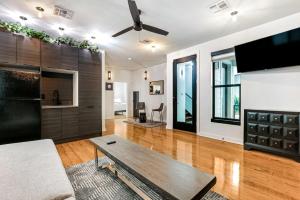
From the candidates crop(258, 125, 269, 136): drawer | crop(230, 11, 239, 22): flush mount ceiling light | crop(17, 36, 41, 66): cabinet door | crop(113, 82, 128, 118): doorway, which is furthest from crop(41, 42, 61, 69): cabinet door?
crop(113, 82, 128, 118): doorway

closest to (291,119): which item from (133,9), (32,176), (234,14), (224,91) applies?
(224,91)

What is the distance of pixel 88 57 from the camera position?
4.45 m

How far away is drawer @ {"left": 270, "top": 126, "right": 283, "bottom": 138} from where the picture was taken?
9.87ft

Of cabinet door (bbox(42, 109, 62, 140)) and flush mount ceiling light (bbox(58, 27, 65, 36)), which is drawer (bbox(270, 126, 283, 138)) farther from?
flush mount ceiling light (bbox(58, 27, 65, 36))

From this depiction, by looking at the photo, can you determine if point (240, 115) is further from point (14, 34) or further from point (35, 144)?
point (14, 34)

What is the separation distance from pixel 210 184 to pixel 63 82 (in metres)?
4.41

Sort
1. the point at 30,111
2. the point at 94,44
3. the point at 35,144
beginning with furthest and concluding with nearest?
the point at 94,44
the point at 30,111
the point at 35,144

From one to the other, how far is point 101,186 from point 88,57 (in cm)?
356

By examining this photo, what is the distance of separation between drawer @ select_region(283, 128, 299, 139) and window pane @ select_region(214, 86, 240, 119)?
57.1 inches

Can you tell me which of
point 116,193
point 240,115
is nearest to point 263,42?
point 240,115

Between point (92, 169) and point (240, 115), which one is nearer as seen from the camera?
point (92, 169)

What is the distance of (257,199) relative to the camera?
5.83 ft

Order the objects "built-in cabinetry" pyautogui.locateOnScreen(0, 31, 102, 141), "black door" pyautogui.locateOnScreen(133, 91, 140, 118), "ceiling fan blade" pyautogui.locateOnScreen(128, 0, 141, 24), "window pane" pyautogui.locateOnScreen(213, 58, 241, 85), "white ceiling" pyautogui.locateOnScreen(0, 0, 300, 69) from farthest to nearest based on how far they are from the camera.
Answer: "black door" pyautogui.locateOnScreen(133, 91, 140, 118)
"window pane" pyautogui.locateOnScreen(213, 58, 241, 85)
"built-in cabinetry" pyautogui.locateOnScreen(0, 31, 102, 141)
"white ceiling" pyautogui.locateOnScreen(0, 0, 300, 69)
"ceiling fan blade" pyautogui.locateOnScreen(128, 0, 141, 24)

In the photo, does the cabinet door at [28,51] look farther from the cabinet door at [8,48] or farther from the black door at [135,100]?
the black door at [135,100]
